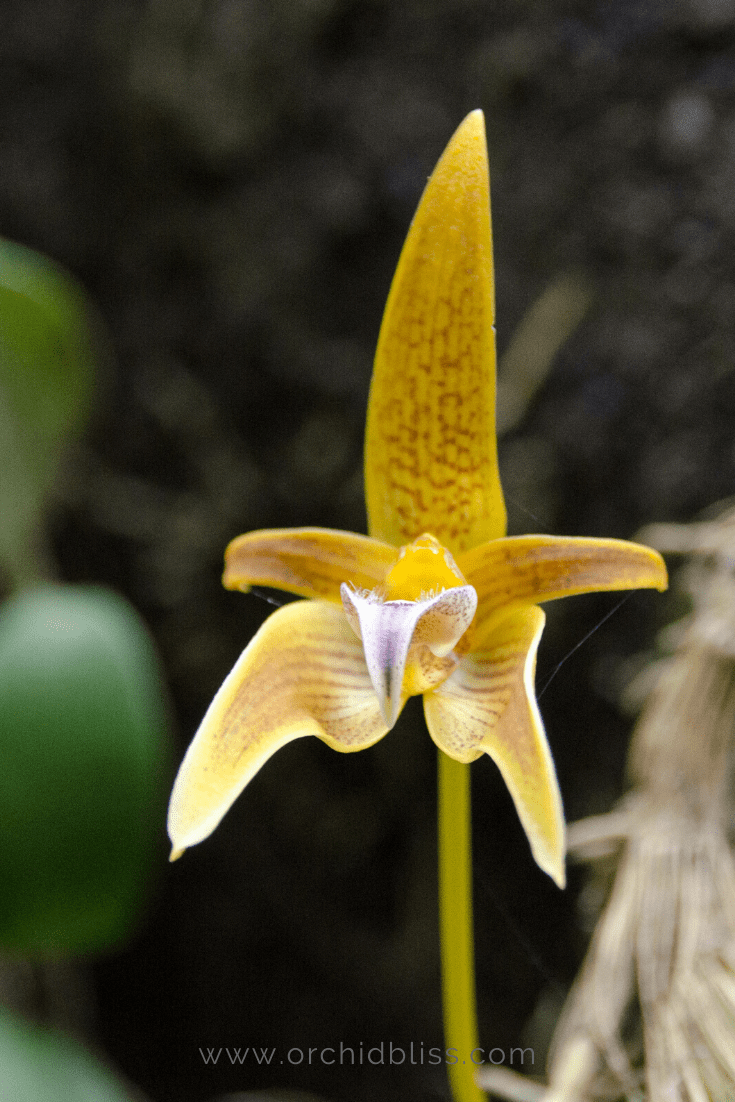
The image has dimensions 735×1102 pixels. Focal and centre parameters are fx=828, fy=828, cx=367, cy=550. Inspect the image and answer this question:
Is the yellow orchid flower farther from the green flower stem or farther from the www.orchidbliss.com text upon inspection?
the www.orchidbliss.com text

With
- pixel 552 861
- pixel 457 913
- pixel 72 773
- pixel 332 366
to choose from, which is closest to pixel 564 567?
pixel 552 861

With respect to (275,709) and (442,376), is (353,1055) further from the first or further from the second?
(442,376)

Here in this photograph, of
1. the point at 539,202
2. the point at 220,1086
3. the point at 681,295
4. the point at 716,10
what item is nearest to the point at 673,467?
the point at 681,295

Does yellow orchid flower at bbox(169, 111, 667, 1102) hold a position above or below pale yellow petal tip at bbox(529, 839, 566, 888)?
above

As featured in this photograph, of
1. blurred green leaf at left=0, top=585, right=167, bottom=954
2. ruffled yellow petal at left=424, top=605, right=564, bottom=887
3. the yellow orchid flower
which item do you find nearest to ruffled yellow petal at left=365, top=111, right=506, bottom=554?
the yellow orchid flower

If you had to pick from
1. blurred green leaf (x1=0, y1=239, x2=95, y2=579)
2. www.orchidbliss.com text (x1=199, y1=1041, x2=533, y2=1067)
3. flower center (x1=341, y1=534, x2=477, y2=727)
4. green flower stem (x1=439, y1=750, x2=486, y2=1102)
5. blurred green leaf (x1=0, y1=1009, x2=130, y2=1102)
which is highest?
blurred green leaf (x1=0, y1=239, x2=95, y2=579)

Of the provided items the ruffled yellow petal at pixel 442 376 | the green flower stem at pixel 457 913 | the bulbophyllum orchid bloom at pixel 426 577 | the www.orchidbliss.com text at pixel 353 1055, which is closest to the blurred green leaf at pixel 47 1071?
the www.orchidbliss.com text at pixel 353 1055

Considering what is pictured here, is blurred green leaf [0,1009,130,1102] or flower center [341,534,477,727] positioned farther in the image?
blurred green leaf [0,1009,130,1102]
